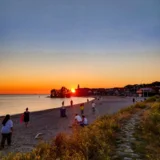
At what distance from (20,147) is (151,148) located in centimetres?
816

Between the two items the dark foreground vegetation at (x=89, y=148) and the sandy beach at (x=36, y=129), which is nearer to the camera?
the dark foreground vegetation at (x=89, y=148)

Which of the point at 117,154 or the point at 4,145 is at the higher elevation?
the point at 117,154

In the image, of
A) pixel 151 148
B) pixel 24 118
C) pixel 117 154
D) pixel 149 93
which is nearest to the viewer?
pixel 117 154

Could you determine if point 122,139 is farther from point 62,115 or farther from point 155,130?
point 62,115

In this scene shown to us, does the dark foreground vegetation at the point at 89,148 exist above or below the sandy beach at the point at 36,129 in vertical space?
above

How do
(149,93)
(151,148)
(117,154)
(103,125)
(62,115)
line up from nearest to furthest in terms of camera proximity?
(117,154), (151,148), (103,125), (62,115), (149,93)

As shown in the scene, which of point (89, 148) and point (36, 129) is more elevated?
point (89, 148)

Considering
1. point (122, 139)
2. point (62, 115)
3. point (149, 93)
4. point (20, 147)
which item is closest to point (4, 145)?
point (20, 147)

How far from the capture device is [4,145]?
45.0 ft

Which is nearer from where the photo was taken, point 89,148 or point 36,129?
point 89,148

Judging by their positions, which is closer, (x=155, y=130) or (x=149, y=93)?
(x=155, y=130)

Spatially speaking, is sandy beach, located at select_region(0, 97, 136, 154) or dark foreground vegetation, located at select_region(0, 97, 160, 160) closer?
dark foreground vegetation, located at select_region(0, 97, 160, 160)

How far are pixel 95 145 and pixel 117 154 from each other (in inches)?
31.0

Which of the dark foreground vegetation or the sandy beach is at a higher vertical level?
the dark foreground vegetation
